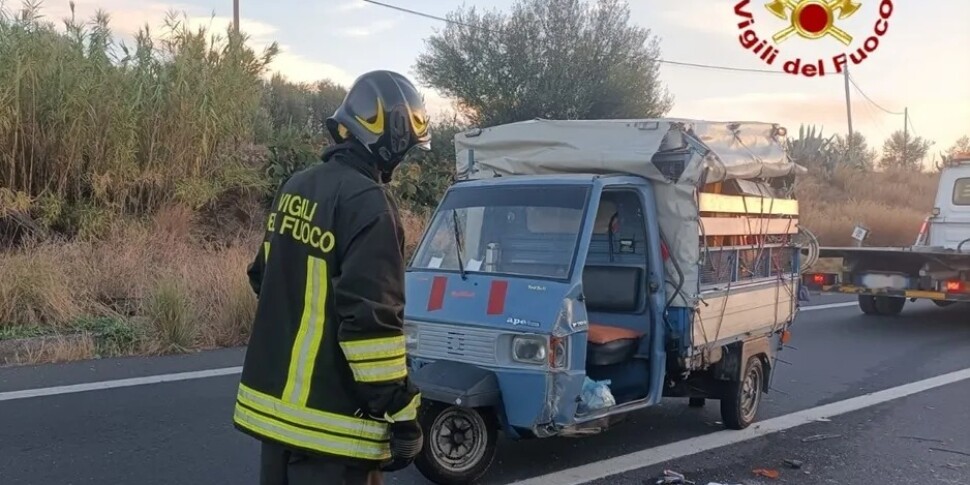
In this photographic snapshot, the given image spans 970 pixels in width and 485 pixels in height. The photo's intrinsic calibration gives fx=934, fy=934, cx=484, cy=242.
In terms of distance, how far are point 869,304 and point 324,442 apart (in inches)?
483

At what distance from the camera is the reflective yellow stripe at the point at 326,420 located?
9.30ft

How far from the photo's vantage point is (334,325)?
2.83 m

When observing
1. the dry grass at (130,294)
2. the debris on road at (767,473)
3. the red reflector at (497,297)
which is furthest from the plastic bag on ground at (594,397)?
the dry grass at (130,294)

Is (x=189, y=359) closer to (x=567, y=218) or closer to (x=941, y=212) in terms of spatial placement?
(x=567, y=218)

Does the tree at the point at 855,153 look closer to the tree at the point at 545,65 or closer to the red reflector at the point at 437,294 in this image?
the tree at the point at 545,65

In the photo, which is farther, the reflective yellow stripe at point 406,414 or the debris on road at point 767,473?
the debris on road at point 767,473

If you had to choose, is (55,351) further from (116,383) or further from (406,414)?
(406,414)

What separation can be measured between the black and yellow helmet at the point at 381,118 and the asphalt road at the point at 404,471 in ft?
9.47

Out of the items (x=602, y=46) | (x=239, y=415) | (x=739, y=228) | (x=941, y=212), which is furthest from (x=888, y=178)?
(x=239, y=415)

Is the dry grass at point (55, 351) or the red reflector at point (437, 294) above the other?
the red reflector at point (437, 294)

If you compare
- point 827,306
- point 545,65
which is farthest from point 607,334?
point 545,65

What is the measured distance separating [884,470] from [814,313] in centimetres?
817

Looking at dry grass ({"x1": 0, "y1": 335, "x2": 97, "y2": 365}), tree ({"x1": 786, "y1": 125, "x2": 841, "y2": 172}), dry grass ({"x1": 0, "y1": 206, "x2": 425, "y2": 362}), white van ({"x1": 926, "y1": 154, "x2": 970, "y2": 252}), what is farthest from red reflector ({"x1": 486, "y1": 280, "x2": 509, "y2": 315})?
tree ({"x1": 786, "y1": 125, "x2": 841, "y2": 172})

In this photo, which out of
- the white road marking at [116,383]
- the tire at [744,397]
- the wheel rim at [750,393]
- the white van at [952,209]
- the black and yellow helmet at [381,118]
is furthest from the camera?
the white van at [952,209]
